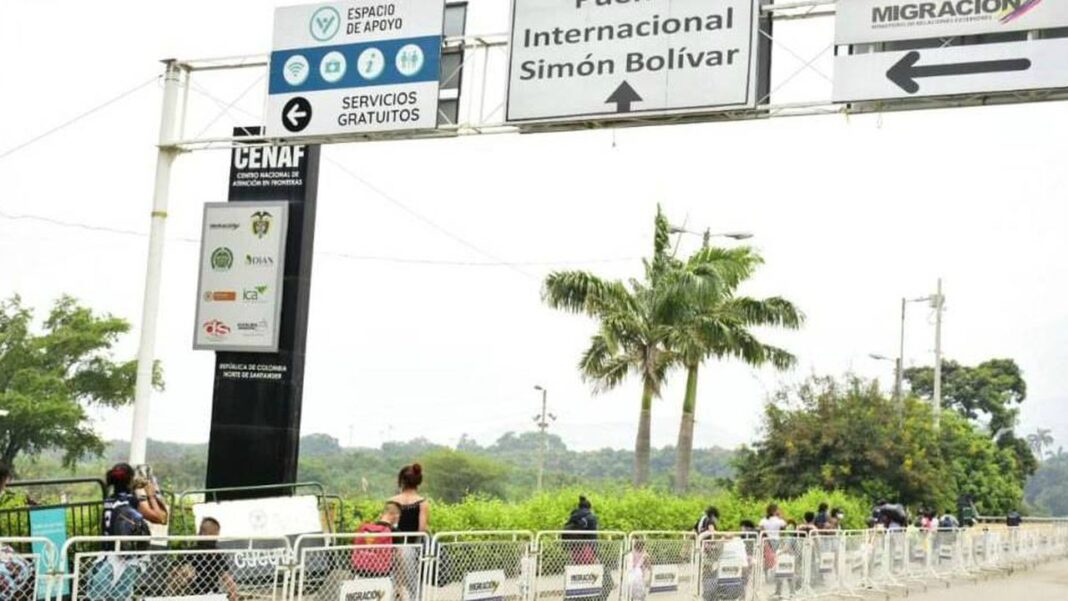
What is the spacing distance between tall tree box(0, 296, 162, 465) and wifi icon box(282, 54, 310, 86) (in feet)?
145

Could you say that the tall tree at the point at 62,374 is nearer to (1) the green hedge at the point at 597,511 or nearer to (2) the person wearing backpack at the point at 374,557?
(1) the green hedge at the point at 597,511

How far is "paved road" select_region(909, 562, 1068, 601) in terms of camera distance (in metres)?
22.8

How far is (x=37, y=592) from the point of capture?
8023 mm

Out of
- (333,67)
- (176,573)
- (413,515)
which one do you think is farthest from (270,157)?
(176,573)

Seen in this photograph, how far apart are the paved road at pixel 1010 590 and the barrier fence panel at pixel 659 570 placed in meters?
8.50

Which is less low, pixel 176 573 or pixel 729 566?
pixel 176 573

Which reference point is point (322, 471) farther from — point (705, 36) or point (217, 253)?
point (705, 36)

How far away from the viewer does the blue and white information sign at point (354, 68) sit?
56.7 feet

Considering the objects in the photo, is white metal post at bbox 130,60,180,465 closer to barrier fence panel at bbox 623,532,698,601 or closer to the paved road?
barrier fence panel at bbox 623,532,698,601

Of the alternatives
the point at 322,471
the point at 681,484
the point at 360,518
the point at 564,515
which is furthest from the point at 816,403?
the point at 322,471

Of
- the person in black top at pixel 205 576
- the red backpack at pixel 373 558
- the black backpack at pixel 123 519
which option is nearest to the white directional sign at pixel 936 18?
the red backpack at pixel 373 558

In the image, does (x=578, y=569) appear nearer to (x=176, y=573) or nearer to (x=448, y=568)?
(x=448, y=568)

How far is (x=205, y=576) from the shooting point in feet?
29.2

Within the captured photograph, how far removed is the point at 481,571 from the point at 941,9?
27.3 ft
